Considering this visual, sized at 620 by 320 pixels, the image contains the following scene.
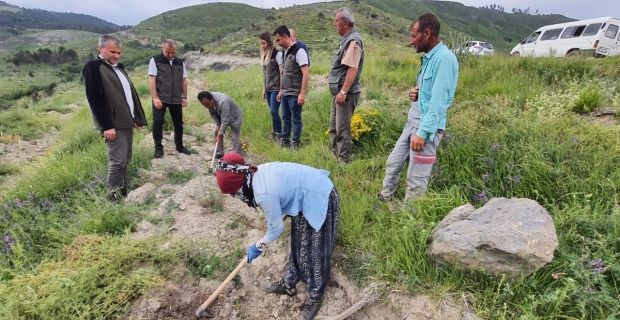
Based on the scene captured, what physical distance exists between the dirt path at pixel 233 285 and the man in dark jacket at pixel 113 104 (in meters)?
0.34

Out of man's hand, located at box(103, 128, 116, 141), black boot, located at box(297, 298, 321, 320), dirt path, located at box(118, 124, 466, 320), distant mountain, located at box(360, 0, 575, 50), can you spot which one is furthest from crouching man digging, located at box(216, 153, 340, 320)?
distant mountain, located at box(360, 0, 575, 50)

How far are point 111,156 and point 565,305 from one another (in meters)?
4.00

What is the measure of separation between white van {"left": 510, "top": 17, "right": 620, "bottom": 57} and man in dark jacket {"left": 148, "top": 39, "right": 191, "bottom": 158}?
1094 centimetres

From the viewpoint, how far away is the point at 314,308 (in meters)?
2.21

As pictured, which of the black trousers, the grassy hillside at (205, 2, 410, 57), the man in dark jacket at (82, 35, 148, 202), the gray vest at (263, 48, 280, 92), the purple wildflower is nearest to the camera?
the purple wildflower

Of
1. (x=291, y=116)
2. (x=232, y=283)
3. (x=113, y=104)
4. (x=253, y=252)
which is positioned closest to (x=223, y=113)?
(x=291, y=116)

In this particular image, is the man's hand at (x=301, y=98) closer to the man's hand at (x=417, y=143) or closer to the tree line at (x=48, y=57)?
the man's hand at (x=417, y=143)

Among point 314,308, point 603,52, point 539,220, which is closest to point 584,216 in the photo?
point 539,220

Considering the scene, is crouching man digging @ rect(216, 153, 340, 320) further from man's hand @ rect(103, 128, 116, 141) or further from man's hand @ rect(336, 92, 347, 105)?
man's hand @ rect(103, 128, 116, 141)

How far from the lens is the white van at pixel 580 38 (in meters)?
10.9

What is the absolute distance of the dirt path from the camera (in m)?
2.09

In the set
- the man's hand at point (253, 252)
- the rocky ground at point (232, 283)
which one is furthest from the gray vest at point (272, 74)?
the man's hand at point (253, 252)

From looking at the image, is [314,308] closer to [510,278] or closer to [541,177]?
[510,278]

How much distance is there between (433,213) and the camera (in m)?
2.45
